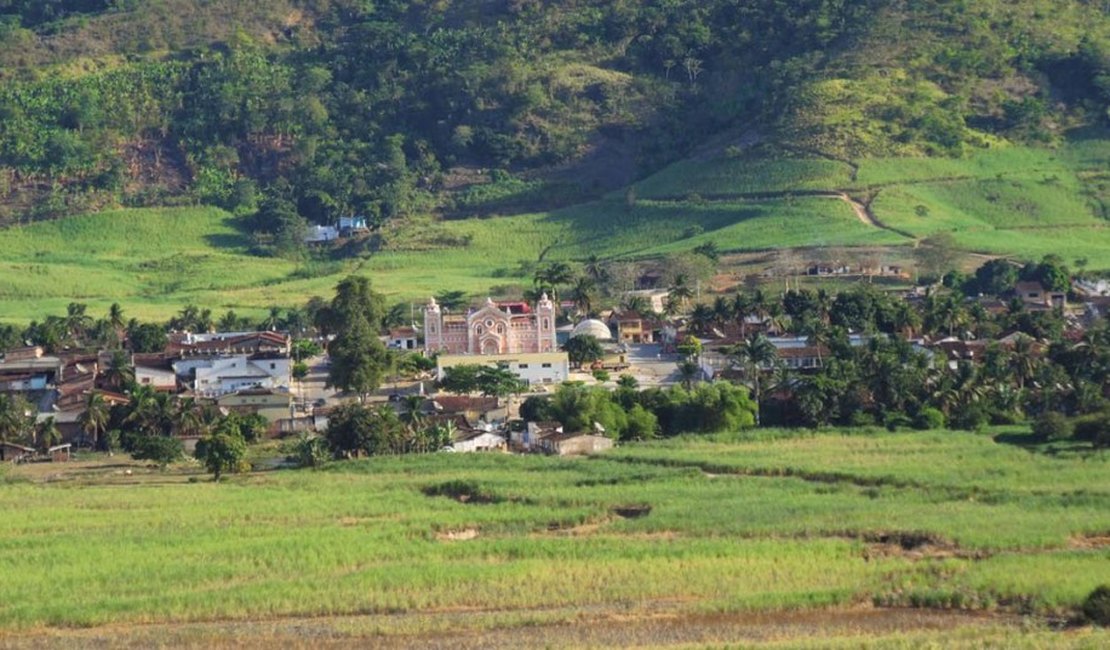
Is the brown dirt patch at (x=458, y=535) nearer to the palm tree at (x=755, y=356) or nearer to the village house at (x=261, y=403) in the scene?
the palm tree at (x=755, y=356)

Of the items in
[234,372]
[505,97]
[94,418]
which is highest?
[505,97]

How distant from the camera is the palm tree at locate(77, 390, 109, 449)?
235ft

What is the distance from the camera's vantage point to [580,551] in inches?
1955

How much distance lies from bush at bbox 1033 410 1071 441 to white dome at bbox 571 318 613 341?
30.8 m

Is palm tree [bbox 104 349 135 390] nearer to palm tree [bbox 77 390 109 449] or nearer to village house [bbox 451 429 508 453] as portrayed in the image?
palm tree [bbox 77 390 109 449]

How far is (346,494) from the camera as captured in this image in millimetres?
58688

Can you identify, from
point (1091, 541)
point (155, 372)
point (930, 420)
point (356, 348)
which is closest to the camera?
point (1091, 541)

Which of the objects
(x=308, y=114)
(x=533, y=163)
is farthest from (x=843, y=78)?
(x=308, y=114)

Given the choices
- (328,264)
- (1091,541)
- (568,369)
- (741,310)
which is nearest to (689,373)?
(568,369)

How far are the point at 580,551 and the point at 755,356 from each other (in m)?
29.4

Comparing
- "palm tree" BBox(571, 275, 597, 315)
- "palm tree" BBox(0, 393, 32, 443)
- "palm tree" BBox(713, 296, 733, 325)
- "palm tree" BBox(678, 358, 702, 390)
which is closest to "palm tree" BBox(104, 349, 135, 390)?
"palm tree" BBox(0, 393, 32, 443)

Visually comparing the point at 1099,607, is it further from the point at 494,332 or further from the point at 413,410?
the point at 494,332

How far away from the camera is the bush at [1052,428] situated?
6588 cm

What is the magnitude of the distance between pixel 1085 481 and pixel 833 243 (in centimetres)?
6060
